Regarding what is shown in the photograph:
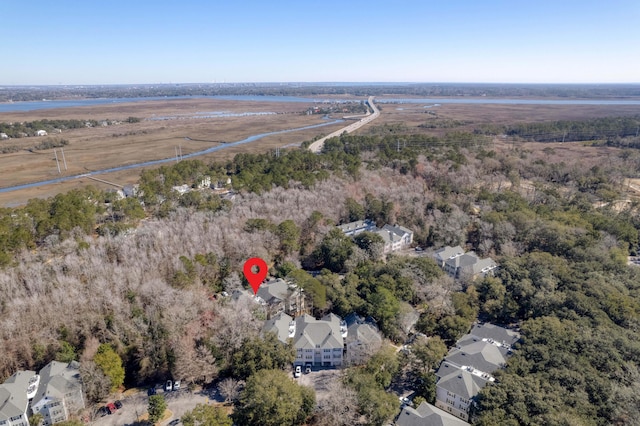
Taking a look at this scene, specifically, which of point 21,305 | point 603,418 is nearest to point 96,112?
point 21,305

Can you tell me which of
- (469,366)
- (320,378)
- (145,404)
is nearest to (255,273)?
(320,378)

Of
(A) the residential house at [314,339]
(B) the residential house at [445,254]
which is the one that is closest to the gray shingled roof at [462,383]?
(A) the residential house at [314,339]

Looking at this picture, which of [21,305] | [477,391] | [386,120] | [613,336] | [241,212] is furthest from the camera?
[386,120]

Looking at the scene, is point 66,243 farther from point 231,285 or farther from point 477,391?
point 477,391

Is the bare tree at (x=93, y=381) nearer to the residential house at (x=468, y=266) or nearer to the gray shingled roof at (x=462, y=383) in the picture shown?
the gray shingled roof at (x=462, y=383)

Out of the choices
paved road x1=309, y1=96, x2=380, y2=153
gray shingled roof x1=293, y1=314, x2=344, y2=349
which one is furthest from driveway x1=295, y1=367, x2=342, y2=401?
paved road x1=309, y1=96, x2=380, y2=153

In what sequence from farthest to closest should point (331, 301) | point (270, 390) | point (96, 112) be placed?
point (96, 112) < point (331, 301) < point (270, 390)
